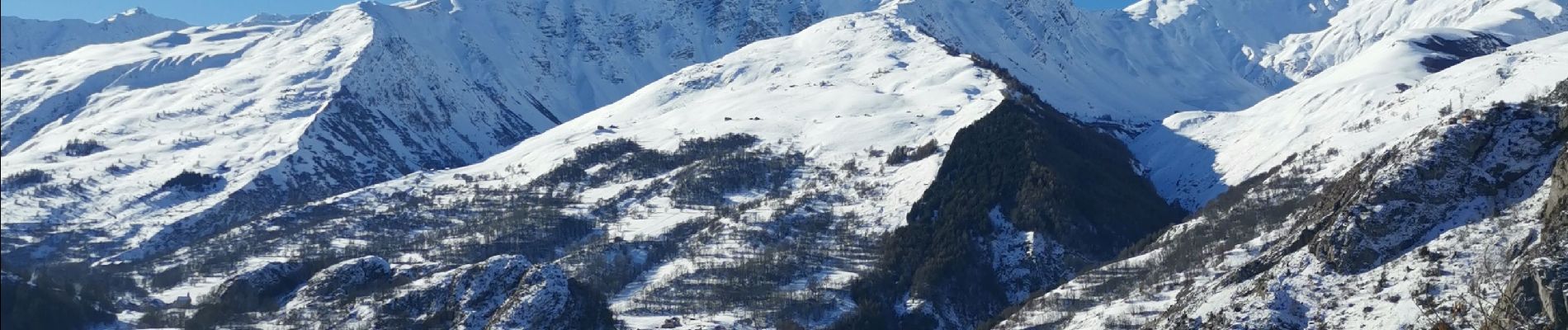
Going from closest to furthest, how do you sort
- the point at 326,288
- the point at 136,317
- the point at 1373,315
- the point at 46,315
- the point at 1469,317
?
the point at 46,315 → the point at 136,317 → the point at 1469,317 → the point at 1373,315 → the point at 326,288

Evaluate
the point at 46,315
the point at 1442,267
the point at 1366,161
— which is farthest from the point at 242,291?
the point at 1366,161

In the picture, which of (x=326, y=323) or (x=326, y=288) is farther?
(x=326, y=288)

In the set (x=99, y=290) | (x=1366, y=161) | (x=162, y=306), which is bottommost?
(x=1366, y=161)

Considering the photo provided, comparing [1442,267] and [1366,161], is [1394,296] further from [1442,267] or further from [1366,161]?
[1366,161]

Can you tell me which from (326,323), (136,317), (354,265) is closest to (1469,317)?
(136,317)

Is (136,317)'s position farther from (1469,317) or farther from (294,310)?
(1469,317)

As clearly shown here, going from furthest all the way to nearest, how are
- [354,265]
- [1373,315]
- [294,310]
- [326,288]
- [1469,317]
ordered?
1. [354,265]
2. [326,288]
3. [294,310]
4. [1373,315]
5. [1469,317]

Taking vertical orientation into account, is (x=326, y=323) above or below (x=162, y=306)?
below

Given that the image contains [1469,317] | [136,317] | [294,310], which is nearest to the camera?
[136,317]

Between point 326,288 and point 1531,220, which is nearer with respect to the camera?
point 1531,220
